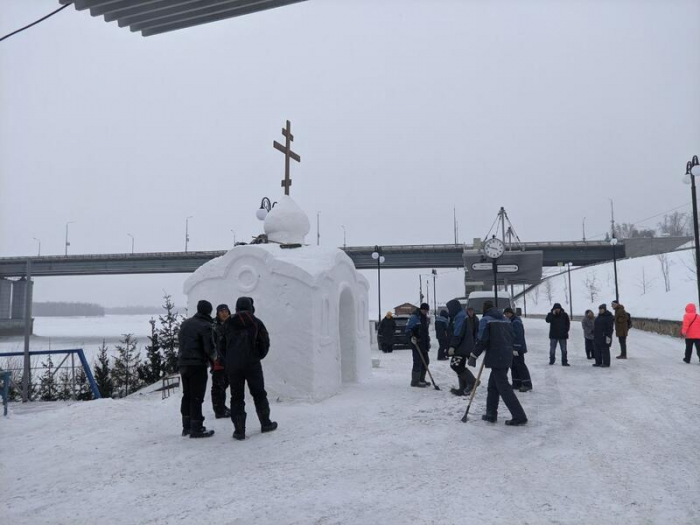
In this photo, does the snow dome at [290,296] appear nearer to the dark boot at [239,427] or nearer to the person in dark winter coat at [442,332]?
the dark boot at [239,427]

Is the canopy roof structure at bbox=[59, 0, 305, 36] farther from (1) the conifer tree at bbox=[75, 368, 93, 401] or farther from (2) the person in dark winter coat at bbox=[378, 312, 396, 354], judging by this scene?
(2) the person in dark winter coat at bbox=[378, 312, 396, 354]

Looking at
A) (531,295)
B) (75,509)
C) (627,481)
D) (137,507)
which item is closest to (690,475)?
(627,481)

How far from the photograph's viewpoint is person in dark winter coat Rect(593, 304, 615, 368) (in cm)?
1241

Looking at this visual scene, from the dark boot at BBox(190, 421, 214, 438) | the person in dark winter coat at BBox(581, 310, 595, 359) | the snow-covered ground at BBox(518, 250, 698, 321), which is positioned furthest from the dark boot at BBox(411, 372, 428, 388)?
the snow-covered ground at BBox(518, 250, 698, 321)

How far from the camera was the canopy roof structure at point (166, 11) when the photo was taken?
326 cm

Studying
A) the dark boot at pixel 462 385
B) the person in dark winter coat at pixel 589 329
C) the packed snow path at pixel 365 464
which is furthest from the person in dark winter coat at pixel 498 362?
the person in dark winter coat at pixel 589 329

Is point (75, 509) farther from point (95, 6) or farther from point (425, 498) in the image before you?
point (95, 6)

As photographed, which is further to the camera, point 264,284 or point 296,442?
point 264,284

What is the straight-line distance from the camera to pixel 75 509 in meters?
4.34

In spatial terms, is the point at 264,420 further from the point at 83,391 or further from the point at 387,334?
the point at 387,334

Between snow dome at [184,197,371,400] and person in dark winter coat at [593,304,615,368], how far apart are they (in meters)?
6.75

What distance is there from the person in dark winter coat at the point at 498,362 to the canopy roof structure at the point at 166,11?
5.06 meters

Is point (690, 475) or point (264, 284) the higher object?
point (264, 284)

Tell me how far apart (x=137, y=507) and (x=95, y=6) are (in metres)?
3.95
